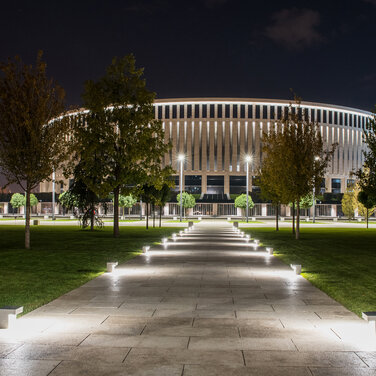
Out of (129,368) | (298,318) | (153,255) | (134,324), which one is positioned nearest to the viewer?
(129,368)

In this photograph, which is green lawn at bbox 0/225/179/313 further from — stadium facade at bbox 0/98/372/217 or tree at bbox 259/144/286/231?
stadium facade at bbox 0/98/372/217

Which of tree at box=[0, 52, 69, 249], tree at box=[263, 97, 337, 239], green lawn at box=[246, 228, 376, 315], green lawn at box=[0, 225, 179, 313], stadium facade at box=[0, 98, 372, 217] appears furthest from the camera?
stadium facade at box=[0, 98, 372, 217]

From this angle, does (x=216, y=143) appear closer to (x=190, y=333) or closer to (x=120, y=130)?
(x=120, y=130)

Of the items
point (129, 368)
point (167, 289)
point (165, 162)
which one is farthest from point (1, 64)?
point (165, 162)

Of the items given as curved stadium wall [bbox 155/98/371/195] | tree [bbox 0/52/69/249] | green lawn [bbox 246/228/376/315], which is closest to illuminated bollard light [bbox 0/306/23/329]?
green lawn [bbox 246/228/376/315]

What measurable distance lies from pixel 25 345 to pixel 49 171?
17238 millimetres

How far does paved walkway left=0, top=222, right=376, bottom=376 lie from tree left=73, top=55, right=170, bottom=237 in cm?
1987

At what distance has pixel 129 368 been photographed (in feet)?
19.7

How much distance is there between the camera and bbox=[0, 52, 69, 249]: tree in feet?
73.9

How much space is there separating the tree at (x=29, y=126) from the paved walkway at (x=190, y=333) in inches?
447

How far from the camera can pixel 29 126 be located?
22219 mm

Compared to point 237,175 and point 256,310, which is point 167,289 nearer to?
point 256,310

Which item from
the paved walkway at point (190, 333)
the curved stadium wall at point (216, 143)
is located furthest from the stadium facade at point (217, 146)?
the paved walkway at point (190, 333)

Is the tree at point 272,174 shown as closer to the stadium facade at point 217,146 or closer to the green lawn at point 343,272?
the green lawn at point 343,272
